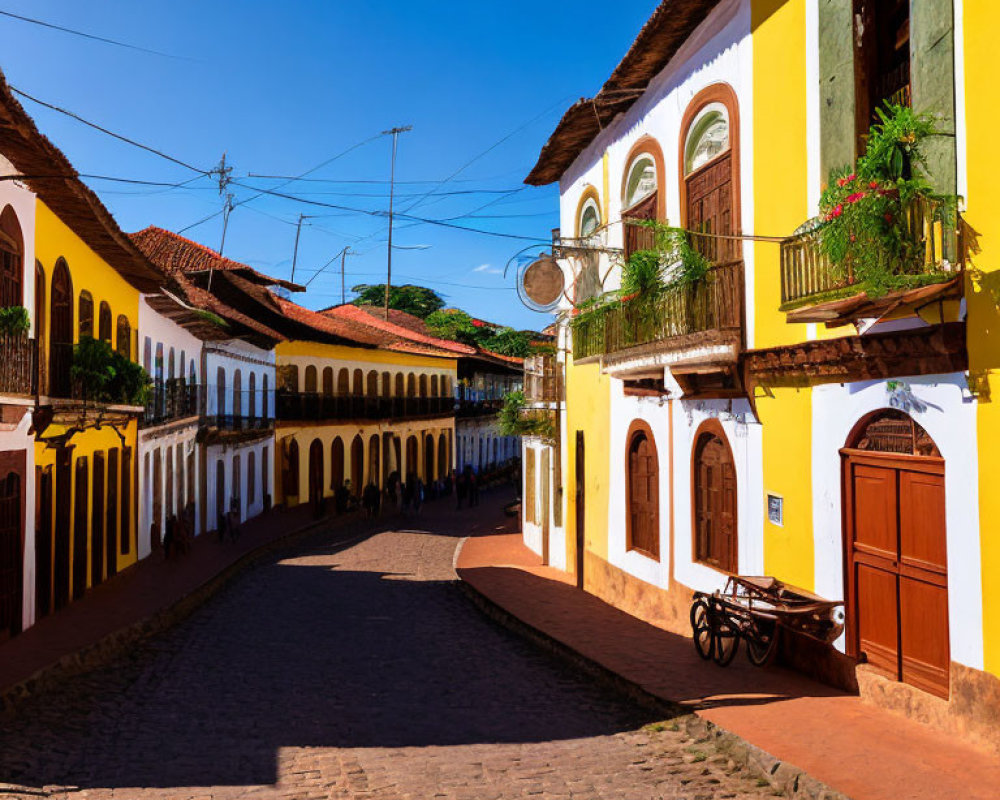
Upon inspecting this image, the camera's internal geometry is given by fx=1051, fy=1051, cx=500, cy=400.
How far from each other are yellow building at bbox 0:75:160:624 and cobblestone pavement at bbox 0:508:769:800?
237 centimetres

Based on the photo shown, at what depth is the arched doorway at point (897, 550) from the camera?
8430 mm

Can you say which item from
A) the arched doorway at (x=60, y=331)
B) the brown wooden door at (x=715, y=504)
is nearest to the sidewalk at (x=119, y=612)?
the arched doorway at (x=60, y=331)

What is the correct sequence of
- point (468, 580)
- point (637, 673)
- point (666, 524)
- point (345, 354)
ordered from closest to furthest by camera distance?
point (637, 673) < point (666, 524) < point (468, 580) < point (345, 354)

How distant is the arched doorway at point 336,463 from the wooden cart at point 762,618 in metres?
29.7

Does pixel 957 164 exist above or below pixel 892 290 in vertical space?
above

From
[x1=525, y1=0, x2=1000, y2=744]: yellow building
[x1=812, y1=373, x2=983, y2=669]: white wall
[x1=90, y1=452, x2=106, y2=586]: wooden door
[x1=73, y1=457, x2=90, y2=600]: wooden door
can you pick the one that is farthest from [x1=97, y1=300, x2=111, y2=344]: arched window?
[x1=812, y1=373, x2=983, y2=669]: white wall

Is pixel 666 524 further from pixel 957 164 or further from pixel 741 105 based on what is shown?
pixel 957 164

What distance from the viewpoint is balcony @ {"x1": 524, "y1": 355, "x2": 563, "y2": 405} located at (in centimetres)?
2064

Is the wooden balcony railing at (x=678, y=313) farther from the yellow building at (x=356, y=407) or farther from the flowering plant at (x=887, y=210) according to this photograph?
the yellow building at (x=356, y=407)

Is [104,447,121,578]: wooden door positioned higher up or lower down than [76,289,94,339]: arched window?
lower down

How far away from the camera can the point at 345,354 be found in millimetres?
40938

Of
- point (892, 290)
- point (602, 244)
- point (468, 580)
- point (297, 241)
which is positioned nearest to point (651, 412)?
point (602, 244)

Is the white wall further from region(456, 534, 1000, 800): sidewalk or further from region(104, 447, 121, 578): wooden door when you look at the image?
region(104, 447, 121, 578): wooden door

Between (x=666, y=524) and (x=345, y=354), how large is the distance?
2820 cm
